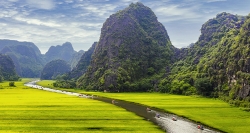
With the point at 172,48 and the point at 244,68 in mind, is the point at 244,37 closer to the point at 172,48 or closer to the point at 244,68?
the point at 244,68

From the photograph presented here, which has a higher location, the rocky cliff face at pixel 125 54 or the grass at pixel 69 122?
the rocky cliff face at pixel 125 54

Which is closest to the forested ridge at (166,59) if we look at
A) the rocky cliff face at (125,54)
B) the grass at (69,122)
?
the rocky cliff face at (125,54)

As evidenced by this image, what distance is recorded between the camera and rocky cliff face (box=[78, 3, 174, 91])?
439 feet

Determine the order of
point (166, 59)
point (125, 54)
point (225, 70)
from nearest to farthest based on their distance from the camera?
1. point (225, 70)
2. point (125, 54)
3. point (166, 59)

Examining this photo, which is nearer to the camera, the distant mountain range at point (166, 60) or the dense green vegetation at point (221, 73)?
the dense green vegetation at point (221, 73)

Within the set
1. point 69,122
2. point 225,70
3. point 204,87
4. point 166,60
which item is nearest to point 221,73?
point 225,70

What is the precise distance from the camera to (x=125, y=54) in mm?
150625

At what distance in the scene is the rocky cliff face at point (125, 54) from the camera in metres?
134

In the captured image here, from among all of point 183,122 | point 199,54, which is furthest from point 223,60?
point 183,122

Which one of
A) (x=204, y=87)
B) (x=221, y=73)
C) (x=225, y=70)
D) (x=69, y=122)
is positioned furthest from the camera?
(x=221, y=73)

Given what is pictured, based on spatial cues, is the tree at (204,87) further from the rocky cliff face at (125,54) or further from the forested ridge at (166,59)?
the rocky cliff face at (125,54)

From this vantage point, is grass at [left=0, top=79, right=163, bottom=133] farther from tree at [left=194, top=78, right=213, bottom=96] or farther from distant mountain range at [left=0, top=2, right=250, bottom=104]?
tree at [left=194, top=78, right=213, bottom=96]

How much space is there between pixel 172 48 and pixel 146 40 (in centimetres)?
2177

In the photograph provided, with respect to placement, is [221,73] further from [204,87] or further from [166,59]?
[166,59]
